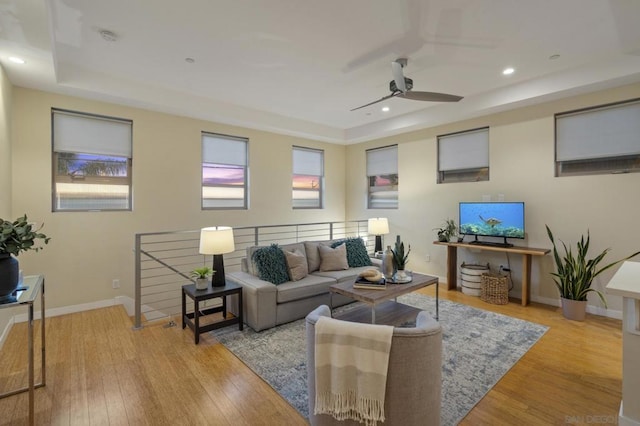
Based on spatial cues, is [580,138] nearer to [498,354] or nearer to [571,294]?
[571,294]

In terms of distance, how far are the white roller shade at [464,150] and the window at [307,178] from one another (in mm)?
2550

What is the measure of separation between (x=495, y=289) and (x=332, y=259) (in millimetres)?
2350

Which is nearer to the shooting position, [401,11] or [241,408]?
[241,408]

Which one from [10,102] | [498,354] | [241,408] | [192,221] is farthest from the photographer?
[192,221]

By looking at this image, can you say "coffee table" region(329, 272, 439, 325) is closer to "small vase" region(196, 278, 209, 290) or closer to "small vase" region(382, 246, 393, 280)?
"small vase" region(382, 246, 393, 280)

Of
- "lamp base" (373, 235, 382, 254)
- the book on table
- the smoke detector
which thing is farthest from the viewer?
"lamp base" (373, 235, 382, 254)

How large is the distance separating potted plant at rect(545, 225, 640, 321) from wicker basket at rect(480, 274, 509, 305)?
2.02 ft

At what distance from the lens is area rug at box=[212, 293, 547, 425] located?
2.24m

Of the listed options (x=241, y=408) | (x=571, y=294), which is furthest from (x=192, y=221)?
(x=571, y=294)

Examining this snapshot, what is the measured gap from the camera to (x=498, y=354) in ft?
9.23

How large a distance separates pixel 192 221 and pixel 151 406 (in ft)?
10.3

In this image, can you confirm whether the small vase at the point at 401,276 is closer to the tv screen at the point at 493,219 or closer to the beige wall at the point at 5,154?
the tv screen at the point at 493,219

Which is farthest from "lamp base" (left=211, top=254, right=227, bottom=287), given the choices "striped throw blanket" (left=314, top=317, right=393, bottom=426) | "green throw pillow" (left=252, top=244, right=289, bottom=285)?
"striped throw blanket" (left=314, top=317, right=393, bottom=426)

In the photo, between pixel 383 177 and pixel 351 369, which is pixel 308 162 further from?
pixel 351 369
